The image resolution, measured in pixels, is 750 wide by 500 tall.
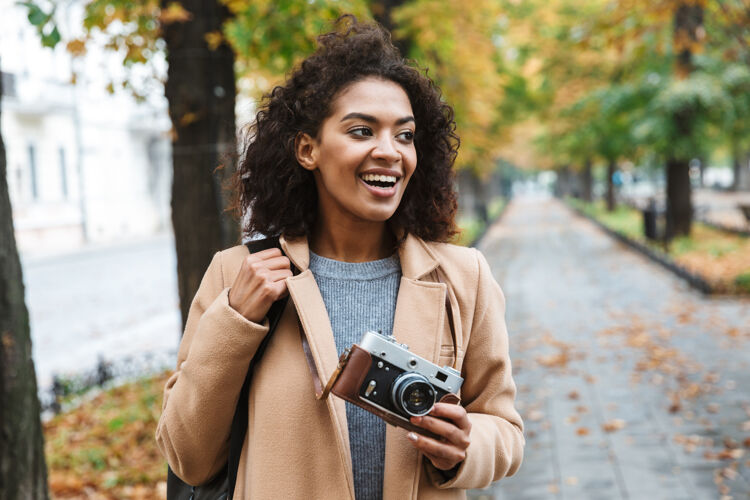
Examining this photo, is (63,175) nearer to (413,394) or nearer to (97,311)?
(97,311)

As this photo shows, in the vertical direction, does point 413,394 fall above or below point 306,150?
below

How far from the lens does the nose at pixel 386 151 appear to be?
1841mm

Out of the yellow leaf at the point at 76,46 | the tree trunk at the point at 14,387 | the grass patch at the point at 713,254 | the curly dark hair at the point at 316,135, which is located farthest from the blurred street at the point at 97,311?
the grass patch at the point at 713,254

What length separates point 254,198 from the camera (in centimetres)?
213

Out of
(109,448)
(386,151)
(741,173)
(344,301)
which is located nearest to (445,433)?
(344,301)

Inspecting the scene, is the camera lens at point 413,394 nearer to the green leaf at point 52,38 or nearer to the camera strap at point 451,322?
the camera strap at point 451,322

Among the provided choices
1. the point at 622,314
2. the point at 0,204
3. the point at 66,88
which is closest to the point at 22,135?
the point at 66,88

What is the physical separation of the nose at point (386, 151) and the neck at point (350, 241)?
0.23m

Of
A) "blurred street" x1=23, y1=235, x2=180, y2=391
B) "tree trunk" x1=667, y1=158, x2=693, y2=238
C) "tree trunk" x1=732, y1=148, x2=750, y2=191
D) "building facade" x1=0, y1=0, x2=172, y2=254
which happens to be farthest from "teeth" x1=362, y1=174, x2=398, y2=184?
"tree trunk" x1=732, y1=148, x2=750, y2=191

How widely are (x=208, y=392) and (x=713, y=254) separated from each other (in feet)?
54.7

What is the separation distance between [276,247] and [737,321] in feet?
31.2

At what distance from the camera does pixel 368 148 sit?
6.06ft

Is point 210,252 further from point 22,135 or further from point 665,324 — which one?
point 22,135

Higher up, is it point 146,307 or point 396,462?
point 396,462
